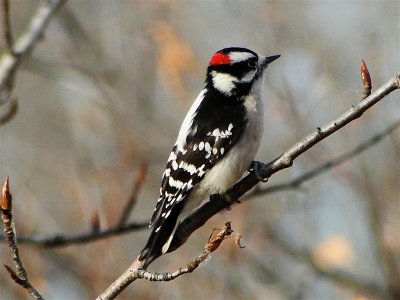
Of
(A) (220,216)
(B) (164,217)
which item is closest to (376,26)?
(A) (220,216)

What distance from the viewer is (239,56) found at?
18.2ft

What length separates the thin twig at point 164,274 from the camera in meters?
3.04

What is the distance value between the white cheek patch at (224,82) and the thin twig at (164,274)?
7.33ft

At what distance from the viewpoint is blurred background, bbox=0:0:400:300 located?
6484 millimetres

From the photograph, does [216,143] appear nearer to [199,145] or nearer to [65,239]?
[199,145]

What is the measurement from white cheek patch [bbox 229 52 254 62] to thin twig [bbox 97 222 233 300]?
8.10ft

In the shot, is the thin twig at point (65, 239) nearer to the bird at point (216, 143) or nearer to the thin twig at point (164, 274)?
the bird at point (216, 143)

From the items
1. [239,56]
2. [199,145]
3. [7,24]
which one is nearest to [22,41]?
[7,24]

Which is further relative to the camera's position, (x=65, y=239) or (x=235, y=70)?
(x=235, y=70)

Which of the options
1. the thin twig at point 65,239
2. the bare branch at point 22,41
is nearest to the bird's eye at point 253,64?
the thin twig at point 65,239

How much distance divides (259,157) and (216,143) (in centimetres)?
273

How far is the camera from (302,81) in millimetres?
6949

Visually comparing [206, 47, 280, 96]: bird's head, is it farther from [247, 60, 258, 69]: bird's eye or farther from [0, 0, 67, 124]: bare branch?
[0, 0, 67, 124]: bare branch

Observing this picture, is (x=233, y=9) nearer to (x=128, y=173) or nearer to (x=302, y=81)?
(x=302, y=81)
